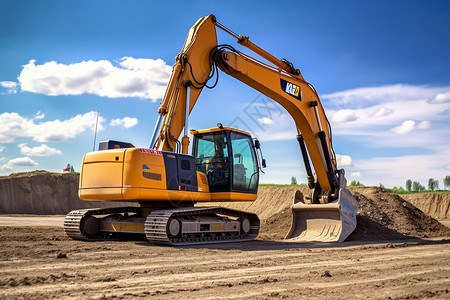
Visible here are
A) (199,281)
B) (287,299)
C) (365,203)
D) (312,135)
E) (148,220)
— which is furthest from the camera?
(365,203)

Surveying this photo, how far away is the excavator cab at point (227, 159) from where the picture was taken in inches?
416

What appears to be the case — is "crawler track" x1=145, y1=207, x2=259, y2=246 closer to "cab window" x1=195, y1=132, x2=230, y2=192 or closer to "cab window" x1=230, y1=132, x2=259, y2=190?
"cab window" x1=195, y1=132, x2=230, y2=192

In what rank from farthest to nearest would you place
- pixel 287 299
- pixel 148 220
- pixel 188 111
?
pixel 188 111
pixel 148 220
pixel 287 299

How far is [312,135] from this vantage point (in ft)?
40.5

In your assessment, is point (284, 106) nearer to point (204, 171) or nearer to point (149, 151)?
point (204, 171)

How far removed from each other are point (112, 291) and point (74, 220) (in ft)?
20.0

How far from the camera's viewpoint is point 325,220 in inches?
474

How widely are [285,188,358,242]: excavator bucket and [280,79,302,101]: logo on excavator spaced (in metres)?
2.92

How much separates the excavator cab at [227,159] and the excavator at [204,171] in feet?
0.08

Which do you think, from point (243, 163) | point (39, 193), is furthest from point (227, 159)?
point (39, 193)

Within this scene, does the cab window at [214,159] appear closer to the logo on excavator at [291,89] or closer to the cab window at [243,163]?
the cab window at [243,163]

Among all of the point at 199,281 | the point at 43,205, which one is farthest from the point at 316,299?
the point at 43,205

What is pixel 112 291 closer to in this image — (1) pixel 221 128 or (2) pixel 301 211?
(1) pixel 221 128

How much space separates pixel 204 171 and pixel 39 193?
26600 mm
